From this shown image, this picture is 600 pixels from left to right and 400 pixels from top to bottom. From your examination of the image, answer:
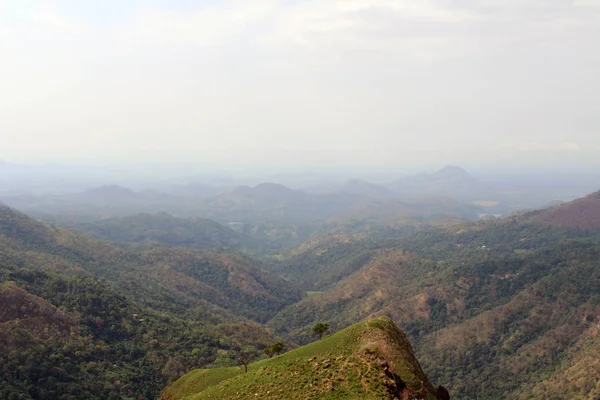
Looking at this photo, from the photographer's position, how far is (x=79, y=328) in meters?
96.1

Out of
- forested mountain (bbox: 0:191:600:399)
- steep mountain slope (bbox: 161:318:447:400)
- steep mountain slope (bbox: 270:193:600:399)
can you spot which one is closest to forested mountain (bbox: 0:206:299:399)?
forested mountain (bbox: 0:191:600:399)

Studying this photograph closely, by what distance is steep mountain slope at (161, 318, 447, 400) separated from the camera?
126ft

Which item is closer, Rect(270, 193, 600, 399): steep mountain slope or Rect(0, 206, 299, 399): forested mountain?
Rect(0, 206, 299, 399): forested mountain

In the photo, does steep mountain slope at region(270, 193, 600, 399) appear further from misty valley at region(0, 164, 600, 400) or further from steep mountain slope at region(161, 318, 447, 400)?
steep mountain slope at region(161, 318, 447, 400)

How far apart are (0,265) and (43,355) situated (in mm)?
58764

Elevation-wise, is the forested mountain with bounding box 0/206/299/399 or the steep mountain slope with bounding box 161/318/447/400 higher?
the steep mountain slope with bounding box 161/318/447/400

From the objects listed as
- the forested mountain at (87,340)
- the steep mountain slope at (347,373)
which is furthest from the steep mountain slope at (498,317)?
the steep mountain slope at (347,373)

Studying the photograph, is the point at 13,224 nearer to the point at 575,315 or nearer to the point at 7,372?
the point at 7,372

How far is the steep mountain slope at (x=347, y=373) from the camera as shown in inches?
1516

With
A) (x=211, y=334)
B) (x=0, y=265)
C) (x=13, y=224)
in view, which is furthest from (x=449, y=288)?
(x=13, y=224)

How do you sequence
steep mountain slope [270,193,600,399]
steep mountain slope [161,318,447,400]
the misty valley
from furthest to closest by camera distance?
steep mountain slope [270,193,600,399] → the misty valley → steep mountain slope [161,318,447,400]

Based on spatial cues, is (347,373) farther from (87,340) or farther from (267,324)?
(267,324)

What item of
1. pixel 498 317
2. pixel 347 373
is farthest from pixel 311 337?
pixel 347 373

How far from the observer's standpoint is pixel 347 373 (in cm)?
4091
